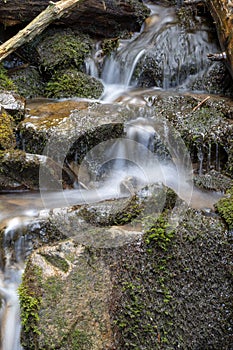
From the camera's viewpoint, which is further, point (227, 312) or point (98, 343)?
point (227, 312)

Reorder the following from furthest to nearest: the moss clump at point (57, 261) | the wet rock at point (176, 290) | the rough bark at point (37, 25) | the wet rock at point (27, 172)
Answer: the rough bark at point (37, 25) < the wet rock at point (27, 172) < the moss clump at point (57, 261) < the wet rock at point (176, 290)

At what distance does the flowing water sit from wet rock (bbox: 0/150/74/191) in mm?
130

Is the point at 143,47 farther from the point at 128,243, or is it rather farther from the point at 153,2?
the point at 128,243

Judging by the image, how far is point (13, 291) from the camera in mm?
3369

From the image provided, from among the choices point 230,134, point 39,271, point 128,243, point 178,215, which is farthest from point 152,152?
point 39,271

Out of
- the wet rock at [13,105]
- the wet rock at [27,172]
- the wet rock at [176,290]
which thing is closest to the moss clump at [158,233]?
the wet rock at [176,290]

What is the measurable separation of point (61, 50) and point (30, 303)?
197 inches

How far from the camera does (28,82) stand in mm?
6797

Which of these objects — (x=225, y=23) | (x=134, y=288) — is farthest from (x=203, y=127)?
(x=134, y=288)

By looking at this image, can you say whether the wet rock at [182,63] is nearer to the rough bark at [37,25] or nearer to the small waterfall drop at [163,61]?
the small waterfall drop at [163,61]

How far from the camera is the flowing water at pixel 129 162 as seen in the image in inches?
142

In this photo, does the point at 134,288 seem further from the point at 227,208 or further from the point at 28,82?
the point at 28,82

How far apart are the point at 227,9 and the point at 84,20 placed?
8.51 ft

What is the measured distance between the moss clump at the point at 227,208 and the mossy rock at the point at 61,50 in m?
4.07
